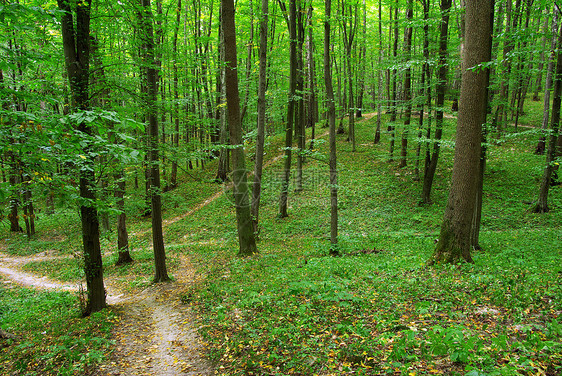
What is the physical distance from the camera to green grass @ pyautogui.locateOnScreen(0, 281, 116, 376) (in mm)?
4488

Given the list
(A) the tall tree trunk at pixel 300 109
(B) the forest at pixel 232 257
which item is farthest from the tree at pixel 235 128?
(A) the tall tree trunk at pixel 300 109

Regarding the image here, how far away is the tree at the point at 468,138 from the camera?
6156 millimetres

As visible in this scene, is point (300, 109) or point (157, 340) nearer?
point (157, 340)

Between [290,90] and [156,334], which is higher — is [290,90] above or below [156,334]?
above

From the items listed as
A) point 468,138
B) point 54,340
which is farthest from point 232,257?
point 468,138

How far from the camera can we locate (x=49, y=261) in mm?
14445

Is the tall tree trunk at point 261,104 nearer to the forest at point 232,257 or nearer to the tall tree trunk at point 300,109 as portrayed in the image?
the forest at point 232,257

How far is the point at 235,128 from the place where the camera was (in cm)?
915

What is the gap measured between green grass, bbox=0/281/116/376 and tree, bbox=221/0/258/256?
4.41 meters

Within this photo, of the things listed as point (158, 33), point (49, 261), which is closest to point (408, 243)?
point (158, 33)

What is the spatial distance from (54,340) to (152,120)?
5700 millimetres

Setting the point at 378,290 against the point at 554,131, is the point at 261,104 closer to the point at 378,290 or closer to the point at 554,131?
the point at 378,290

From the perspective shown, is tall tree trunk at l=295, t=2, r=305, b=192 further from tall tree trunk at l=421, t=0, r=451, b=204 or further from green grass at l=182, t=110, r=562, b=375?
green grass at l=182, t=110, r=562, b=375

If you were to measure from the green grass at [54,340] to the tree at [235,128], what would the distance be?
4406 millimetres
